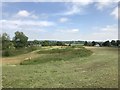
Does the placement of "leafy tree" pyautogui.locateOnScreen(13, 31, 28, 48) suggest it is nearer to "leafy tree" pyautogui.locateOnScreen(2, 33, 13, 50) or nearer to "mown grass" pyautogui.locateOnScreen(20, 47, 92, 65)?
"leafy tree" pyautogui.locateOnScreen(2, 33, 13, 50)

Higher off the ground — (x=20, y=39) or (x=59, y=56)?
(x=20, y=39)

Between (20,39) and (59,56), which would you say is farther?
(20,39)

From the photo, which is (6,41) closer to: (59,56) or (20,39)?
(20,39)

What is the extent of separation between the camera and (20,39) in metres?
59.7

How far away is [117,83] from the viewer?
11742 mm

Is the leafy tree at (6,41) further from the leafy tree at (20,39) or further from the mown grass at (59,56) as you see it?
the mown grass at (59,56)

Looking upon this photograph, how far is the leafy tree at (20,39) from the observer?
192 feet

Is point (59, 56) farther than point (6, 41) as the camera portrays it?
No

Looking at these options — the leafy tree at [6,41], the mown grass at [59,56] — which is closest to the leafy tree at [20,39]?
the leafy tree at [6,41]

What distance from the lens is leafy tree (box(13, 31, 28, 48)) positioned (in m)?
Answer: 58.5

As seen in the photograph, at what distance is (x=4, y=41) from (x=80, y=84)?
46.5 meters

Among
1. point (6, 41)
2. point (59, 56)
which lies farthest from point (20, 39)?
point (59, 56)

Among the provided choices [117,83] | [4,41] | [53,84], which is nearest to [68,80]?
[53,84]

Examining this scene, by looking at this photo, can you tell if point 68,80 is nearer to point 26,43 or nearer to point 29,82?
point 29,82
